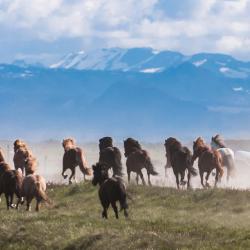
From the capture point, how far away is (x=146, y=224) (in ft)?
84.3

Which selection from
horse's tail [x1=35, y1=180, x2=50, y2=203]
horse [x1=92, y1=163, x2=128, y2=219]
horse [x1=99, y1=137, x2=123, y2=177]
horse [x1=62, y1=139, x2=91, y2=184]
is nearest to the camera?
horse [x1=92, y1=163, x2=128, y2=219]

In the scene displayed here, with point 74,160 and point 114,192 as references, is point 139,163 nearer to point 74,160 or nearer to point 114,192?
point 74,160

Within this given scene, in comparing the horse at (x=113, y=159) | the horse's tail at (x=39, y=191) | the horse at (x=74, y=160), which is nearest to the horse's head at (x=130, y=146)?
the horse at (x=113, y=159)

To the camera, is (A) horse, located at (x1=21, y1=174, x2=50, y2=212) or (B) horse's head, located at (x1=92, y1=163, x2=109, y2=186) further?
(A) horse, located at (x1=21, y1=174, x2=50, y2=212)

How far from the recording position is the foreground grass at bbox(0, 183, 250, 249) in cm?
2317

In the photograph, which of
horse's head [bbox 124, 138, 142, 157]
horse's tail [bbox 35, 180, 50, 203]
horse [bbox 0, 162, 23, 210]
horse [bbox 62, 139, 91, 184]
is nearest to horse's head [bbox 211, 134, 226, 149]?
horse's head [bbox 124, 138, 142, 157]

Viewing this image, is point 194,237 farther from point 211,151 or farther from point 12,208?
point 211,151

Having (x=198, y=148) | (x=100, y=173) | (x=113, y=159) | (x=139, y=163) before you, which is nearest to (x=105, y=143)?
(x=113, y=159)

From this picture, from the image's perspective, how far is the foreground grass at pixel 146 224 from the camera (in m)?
23.2

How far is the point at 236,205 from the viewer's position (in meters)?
29.8

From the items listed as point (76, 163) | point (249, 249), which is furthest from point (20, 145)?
point (249, 249)

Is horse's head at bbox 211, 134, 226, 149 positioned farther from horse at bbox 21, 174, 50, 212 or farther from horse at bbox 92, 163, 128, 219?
horse at bbox 92, 163, 128, 219

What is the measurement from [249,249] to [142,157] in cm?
1811

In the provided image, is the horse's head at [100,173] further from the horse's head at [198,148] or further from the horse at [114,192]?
the horse's head at [198,148]
